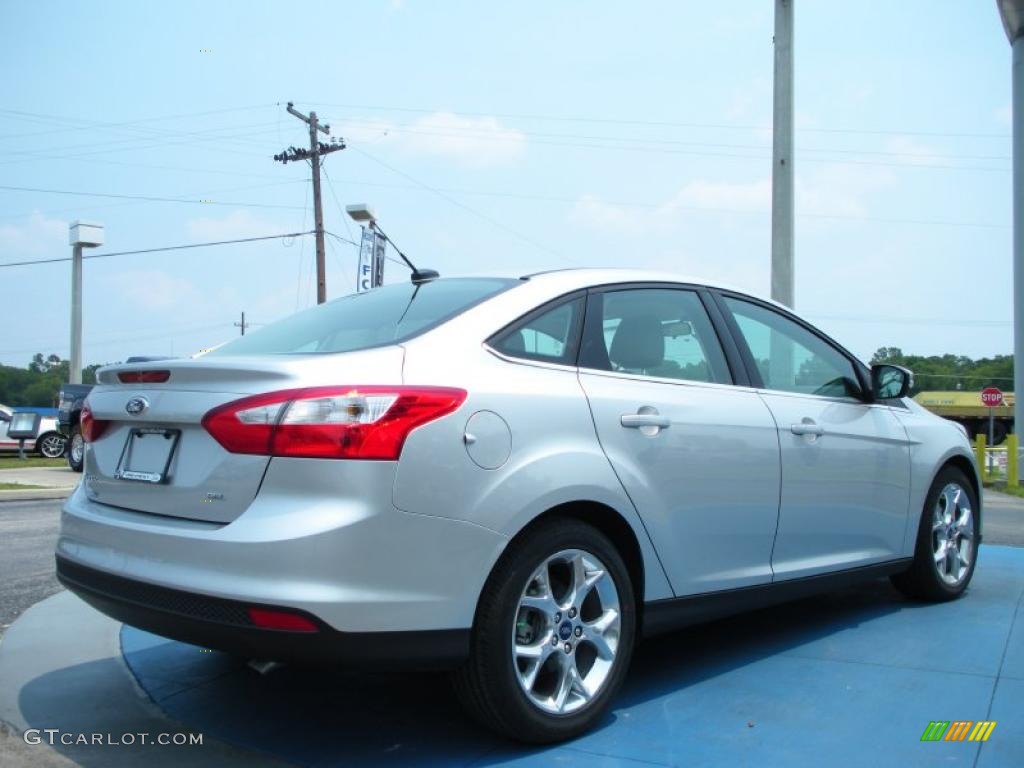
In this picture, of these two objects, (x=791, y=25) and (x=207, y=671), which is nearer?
(x=207, y=671)

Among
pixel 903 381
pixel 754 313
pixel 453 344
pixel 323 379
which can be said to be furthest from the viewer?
pixel 903 381

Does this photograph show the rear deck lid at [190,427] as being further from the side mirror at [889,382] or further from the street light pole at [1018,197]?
the street light pole at [1018,197]

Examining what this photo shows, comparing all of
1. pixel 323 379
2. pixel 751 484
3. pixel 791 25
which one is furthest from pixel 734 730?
pixel 791 25

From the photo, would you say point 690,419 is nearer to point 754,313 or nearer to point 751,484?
point 751,484

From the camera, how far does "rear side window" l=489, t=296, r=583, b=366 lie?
10.5 feet

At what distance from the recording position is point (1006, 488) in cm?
1564

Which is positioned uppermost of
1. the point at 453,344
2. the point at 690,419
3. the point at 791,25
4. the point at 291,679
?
the point at 791,25

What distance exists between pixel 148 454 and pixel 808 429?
8.72 feet

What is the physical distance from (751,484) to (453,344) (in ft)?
4.74

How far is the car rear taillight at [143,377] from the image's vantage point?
3.08 m

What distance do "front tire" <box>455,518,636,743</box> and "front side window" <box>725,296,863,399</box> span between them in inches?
55.6

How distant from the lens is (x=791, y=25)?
13.5 metres

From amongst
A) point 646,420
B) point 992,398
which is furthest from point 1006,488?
point 646,420

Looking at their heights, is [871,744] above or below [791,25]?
below
